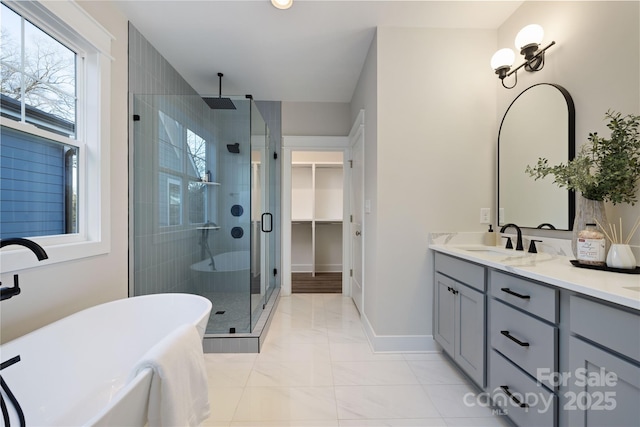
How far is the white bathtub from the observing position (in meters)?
2.48

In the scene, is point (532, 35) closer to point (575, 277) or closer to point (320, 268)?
point (575, 277)

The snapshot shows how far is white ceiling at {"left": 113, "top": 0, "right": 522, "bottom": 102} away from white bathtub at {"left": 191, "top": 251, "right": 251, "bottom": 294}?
1.92m

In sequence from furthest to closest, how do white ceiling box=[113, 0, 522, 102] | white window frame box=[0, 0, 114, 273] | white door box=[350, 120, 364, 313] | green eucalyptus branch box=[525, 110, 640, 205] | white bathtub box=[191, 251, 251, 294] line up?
white door box=[350, 120, 364, 313] < white bathtub box=[191, 251, 251, 294] < white ceiling box=[113, 0, 522, 102] < white window frame box=[0, 0, 114, 273] < green eucalyptus branch box=[525, 110, 640, 205]

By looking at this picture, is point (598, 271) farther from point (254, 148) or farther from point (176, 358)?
point (254, 148)

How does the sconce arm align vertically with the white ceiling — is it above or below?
below

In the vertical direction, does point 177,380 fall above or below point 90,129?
below

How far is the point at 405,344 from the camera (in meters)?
2.17

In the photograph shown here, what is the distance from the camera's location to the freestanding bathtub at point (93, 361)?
85 centimetres

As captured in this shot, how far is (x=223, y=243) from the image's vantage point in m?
2.56

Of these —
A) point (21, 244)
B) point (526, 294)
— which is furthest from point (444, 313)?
point (21, 244)

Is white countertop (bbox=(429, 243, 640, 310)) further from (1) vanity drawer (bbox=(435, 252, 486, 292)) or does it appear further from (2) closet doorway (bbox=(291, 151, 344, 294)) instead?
(2) closet doorway (bbox=(291, 151, 344, 294))

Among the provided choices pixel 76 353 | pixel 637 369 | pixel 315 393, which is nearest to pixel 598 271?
pixel 637 369

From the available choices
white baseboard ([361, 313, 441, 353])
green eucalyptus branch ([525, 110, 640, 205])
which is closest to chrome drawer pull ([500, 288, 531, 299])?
Answer: green eucalyptus branch ([525, 110, 640, 205])

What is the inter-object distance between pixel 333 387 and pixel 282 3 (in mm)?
2637
